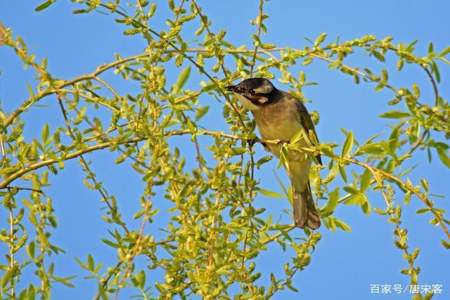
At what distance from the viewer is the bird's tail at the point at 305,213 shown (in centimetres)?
210

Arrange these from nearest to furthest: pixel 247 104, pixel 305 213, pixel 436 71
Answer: pixel 436 71 < pixel 305 213 < pixel 247 104

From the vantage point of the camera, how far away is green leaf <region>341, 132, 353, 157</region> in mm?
1655

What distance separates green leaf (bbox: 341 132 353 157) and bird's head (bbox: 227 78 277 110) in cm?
124

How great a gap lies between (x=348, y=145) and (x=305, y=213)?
0.79 metres

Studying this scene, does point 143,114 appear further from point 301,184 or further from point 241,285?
point 301,184

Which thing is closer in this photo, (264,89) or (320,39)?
(320,39)

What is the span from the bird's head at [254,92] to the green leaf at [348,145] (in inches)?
48.9

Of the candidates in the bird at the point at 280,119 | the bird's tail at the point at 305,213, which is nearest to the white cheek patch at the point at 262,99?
the bird at the point at 280,119

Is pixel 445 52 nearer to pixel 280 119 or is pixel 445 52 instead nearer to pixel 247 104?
pixel 247 104

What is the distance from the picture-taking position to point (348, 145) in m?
1.65

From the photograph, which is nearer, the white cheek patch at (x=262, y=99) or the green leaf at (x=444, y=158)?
the green leaf at (x=444, y=158)

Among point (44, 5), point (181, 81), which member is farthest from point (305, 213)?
point (44, 5)

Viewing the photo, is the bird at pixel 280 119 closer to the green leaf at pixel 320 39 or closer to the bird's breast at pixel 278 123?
the bird's breast at pixel 278 123

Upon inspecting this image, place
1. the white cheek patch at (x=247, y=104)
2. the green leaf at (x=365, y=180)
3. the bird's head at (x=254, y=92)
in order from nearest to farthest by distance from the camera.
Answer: the green leaf at (x=365, y=180)
the white cheek patch at (x=247, y=104)
the bird's head at (x=254, y=92)
